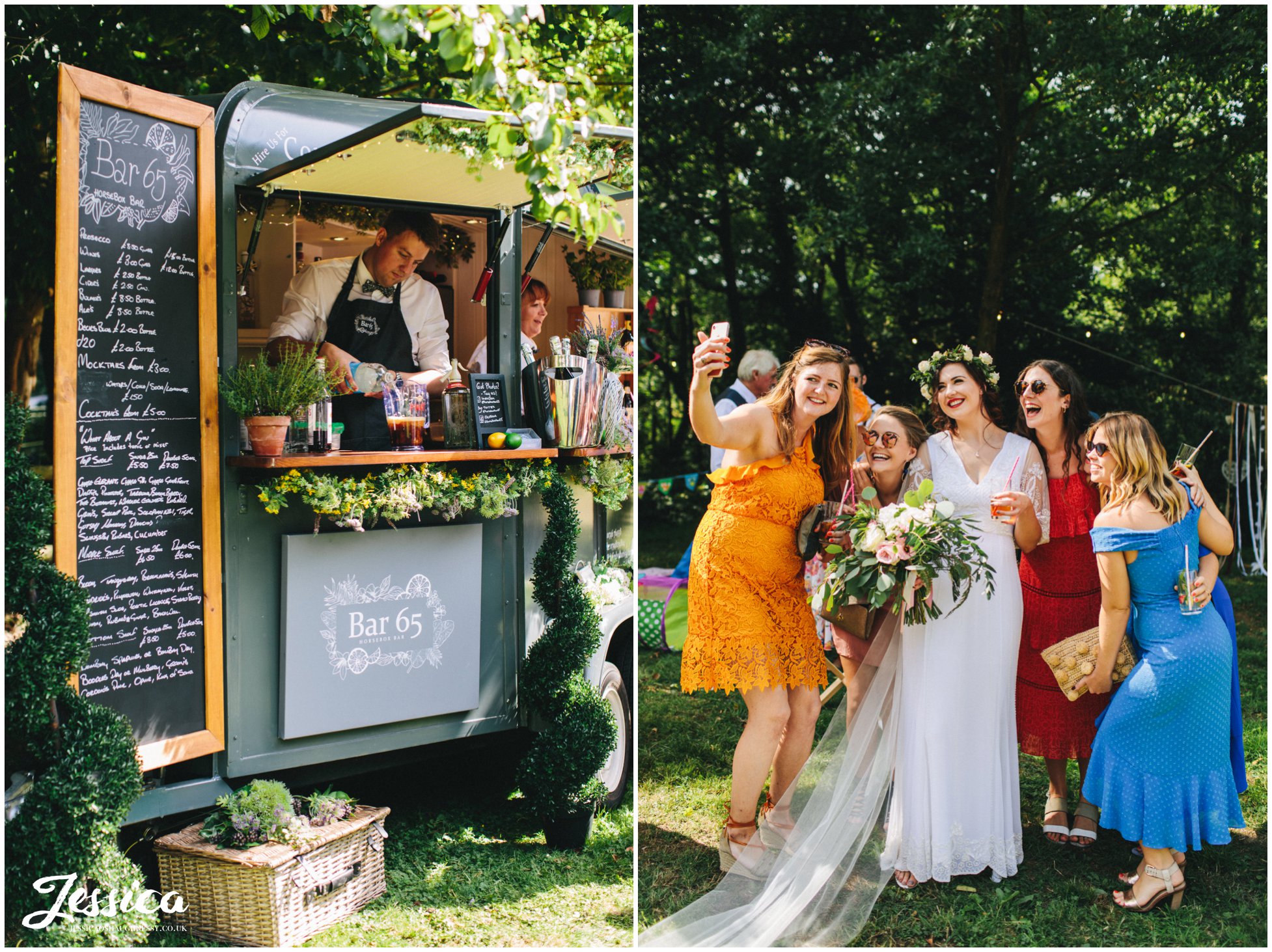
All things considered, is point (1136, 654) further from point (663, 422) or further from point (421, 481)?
point (663, 422)

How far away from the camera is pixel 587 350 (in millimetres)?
4668

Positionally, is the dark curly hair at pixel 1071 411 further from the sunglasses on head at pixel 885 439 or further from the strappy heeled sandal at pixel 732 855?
the strappy heeled sandal at pixel 732 855

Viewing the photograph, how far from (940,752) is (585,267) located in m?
3.39

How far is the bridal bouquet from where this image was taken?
10.9 feet

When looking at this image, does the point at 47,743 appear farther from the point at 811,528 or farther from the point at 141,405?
the point at 811,528

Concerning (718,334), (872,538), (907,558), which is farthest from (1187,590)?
(718,334)

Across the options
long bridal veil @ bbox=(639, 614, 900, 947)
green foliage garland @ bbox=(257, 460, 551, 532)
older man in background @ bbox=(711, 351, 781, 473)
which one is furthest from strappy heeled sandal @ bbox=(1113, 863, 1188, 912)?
older man in background @ bbox=(711, 351, 781, 473)

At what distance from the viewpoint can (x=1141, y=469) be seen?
327cm

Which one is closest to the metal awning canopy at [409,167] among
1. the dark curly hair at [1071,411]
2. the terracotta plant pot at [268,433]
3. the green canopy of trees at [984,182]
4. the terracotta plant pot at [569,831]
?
the terracotta plant pot at [268,433]

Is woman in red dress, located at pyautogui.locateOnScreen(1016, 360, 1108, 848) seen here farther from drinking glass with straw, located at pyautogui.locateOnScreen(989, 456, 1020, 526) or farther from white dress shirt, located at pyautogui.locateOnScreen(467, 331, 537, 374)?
white dress shirt, located at pyautogui.locateOnScreen(467, 331, 537, 374)

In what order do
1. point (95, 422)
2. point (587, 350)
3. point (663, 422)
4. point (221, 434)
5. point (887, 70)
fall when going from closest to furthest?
point (95, 422), point (221, 434), point (587, 350), point (887, 70), point (663, 422)

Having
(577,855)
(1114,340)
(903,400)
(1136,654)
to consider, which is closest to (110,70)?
(577,855)

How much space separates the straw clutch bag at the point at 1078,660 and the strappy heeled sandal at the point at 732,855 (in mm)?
1211

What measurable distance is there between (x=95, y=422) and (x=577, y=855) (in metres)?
2.42
